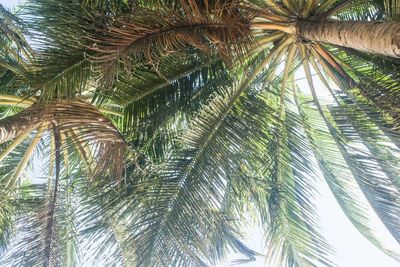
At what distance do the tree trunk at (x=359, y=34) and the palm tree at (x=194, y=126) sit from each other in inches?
0.6

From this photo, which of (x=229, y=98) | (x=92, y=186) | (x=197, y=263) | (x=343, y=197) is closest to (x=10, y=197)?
(x=92, y=186)

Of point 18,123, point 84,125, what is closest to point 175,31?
point 84,125

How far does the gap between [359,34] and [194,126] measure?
6.03 ft

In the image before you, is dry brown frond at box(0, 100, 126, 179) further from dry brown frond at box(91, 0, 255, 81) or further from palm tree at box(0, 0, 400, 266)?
dry brown frond at box(91, 0, 255, 81)

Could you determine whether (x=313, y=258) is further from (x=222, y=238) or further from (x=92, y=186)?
(x=92, y=186)

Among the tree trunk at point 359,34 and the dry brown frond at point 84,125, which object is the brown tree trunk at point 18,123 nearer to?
the dry brown frond at point 84,125

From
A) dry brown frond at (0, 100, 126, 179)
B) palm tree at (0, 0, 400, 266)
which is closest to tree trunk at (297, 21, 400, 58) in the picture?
palm tree at (0, 0, 400, 266)

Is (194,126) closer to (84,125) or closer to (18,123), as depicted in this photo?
(84,125)

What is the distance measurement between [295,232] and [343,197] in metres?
0.70

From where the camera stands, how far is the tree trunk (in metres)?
3.72

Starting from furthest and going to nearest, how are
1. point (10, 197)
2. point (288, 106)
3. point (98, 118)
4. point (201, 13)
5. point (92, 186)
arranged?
point (288, 106) → point (10, 197) → point (92, 186) → point (98, 118) → point (201, 13)

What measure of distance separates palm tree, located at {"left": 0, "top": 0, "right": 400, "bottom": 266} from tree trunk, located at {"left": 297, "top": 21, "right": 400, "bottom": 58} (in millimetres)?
14

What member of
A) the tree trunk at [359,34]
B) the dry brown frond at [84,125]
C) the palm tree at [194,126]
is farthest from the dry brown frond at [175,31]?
the tree trunk at [359,34]

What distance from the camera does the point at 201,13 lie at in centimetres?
411
